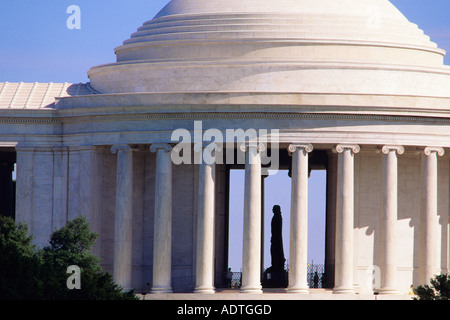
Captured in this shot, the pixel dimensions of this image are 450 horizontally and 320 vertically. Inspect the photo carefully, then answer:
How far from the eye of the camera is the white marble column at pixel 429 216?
154 m

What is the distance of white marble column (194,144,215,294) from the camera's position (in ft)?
500

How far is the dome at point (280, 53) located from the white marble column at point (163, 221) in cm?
801

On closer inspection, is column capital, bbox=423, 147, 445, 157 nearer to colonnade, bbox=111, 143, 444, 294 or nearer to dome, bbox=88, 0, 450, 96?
colonnade, bbox=111, 143, 444, 294

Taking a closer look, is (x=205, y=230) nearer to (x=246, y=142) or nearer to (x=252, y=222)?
(x=252, y=222)

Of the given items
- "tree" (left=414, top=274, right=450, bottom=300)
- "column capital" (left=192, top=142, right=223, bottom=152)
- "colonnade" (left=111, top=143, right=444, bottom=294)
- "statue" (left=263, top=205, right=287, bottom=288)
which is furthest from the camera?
"statue" (left=263, top=205, right=287, bottom=288)

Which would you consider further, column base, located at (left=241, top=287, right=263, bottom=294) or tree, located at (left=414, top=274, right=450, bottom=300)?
column base, located at (left=241, top=287, right=263, bottom=294)

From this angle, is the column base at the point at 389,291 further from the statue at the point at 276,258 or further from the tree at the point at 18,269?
the tree at the point at 18,269

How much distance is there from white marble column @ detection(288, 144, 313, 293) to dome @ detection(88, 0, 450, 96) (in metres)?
7.63

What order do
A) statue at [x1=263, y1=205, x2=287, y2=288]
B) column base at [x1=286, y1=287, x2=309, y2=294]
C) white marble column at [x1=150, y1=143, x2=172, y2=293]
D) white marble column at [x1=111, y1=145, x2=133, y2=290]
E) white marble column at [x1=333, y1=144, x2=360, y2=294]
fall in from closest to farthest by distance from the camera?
column base at [x1=286, y1=287, x2=309, y2=294] < white marble column at [x1=333, y1=144, x2=360, y2=294] < white marble column at [x1=150, y1=143, x2=172, y2=293] < white marble column at [x1=111, y1=145, x2=133, y2=290] < statue at [x1=263, y1=205, x2=287, y2=288]

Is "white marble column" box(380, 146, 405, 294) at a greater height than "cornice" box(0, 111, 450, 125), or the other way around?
"cornice" box(0, 111, 450, 125)

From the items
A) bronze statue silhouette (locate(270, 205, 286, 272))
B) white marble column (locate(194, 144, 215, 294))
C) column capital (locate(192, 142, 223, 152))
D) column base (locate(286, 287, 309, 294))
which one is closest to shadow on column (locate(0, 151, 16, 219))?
column capital (locate(192, 142, 223, 152))

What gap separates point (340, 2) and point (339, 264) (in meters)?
29.4

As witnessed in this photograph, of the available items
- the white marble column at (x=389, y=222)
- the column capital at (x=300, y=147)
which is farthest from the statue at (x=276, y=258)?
the column capital at (x=300, y=147)

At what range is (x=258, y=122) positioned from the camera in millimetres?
152250
